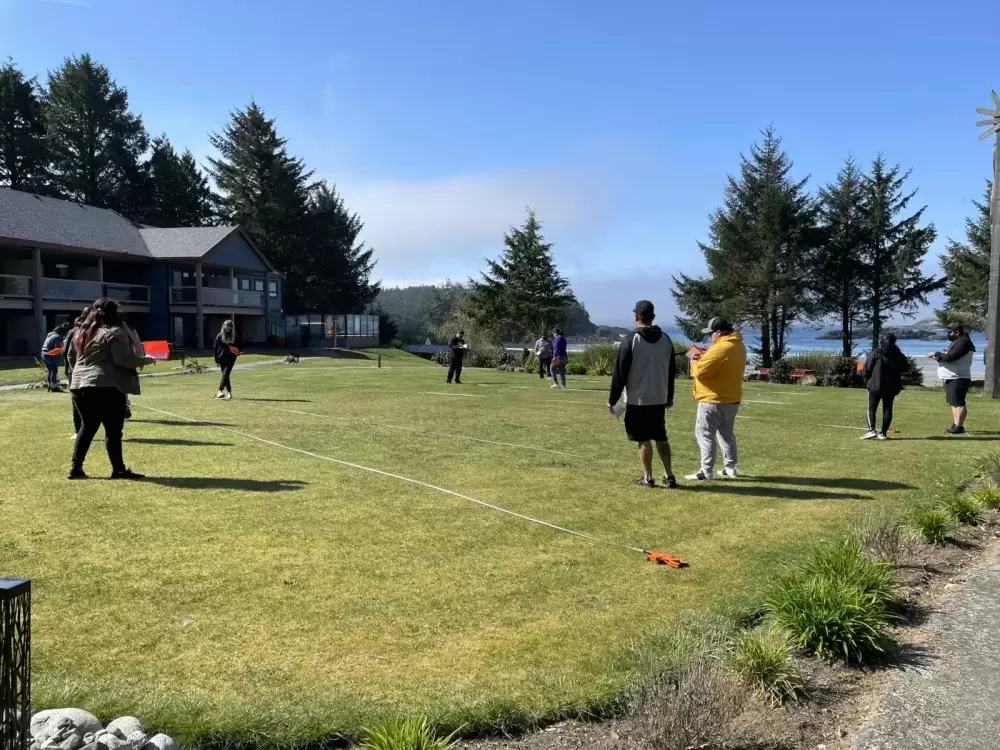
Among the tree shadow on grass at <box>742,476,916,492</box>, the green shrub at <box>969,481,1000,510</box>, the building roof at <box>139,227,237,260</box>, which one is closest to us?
the green shrub at <box>969,481,1000,510</box>

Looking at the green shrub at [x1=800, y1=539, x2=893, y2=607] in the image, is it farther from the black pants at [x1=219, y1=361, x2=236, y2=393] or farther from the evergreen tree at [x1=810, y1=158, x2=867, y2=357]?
the evergreen tree at [x1=810, y1=158, x2=867, y2=357]

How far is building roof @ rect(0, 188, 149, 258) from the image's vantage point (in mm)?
33531

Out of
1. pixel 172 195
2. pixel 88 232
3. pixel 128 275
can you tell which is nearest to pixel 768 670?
pixel 88 232

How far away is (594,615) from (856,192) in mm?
46167

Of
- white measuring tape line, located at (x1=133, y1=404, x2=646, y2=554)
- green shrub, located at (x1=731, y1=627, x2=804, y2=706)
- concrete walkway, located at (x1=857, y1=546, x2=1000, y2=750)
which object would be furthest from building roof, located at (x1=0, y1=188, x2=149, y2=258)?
concrete walkway, located at (x1=857, y1=546, x2=1000, y2=750)

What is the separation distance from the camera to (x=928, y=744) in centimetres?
298

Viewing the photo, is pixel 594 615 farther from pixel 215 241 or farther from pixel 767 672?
pixel 215 241

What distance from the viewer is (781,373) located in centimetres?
2895

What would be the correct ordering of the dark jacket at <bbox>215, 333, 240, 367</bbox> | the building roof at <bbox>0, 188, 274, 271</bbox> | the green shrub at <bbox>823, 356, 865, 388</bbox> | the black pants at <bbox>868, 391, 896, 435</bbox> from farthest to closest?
the building roof at <bbox>0, 188, 274, 271</bbox>, the green shrub at <bbox>823, 356, 865, 388</bbox>, the dark jacket at <bbox>215, 333, 240, 367</bbox>, the black pants at <bbox>868, 391, 896, 435</bbox>

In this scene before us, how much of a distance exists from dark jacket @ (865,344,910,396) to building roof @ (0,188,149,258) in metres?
32.8

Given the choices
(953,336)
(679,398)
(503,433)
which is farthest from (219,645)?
(679,398)

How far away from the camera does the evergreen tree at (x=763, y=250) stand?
143ft

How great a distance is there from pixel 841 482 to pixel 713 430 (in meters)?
1.47

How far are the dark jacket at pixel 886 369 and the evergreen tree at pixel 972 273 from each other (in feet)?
91.7
